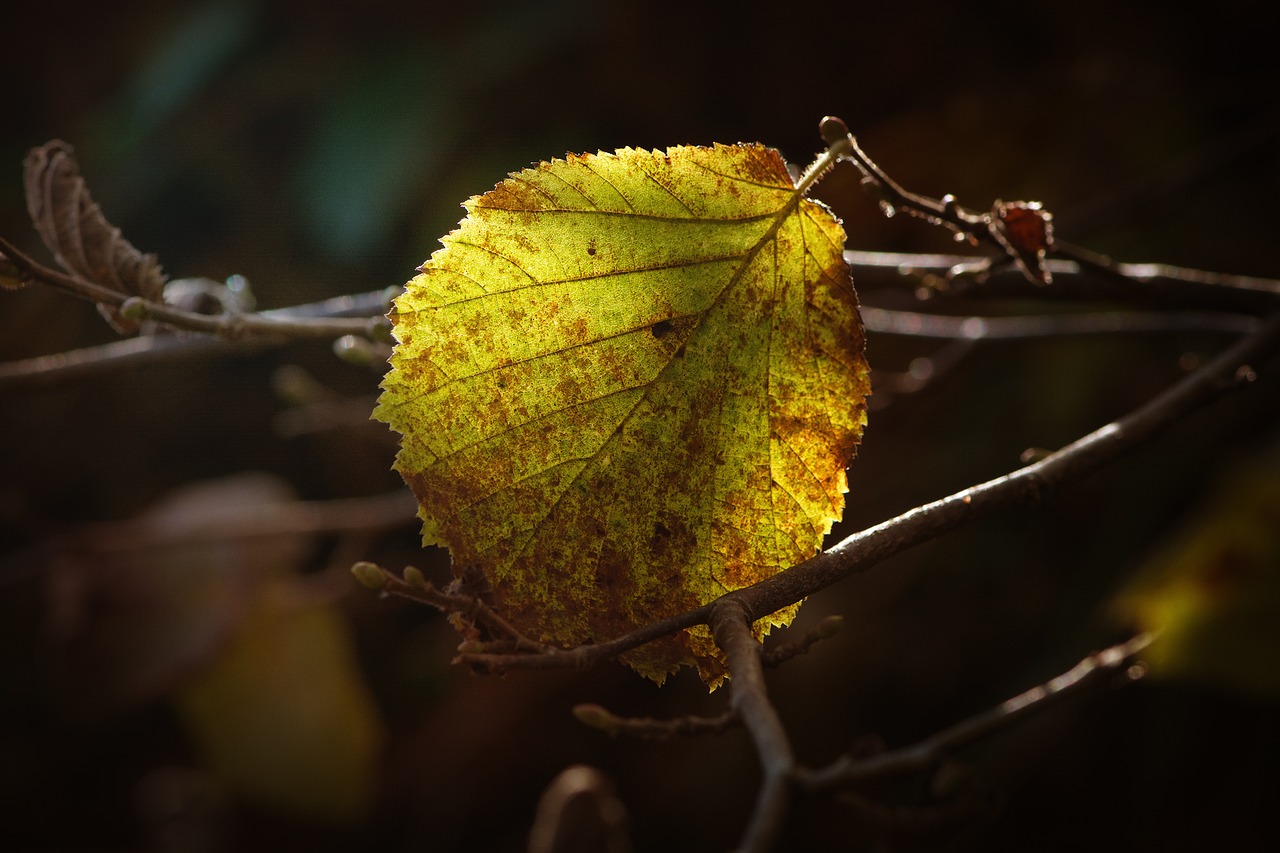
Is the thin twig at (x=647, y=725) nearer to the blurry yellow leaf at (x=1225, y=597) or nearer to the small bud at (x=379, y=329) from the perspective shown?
the small bud at (x=379, y=329)

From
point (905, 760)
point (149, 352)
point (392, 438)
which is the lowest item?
point (905, 760)

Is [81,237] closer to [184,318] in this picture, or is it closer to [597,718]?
[184,318]

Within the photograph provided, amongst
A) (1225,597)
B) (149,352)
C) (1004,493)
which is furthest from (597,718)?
(1225,597)

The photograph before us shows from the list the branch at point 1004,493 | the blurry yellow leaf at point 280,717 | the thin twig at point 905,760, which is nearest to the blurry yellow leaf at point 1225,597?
the branch at point 1004,493

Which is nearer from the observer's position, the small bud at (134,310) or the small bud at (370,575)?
the small bud at (370,575)

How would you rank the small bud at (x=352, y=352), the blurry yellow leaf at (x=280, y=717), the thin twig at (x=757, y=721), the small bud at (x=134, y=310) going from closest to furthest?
the thin twig at (x=757, y=721), the small bud at (x=134, y=310), the small bud at (x=352, y=352), the blurry yellow leaf at (x=280, y=717)

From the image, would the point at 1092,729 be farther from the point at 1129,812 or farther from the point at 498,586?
the point at 498,586

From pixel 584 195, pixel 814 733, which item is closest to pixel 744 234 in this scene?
pixel 584 195
